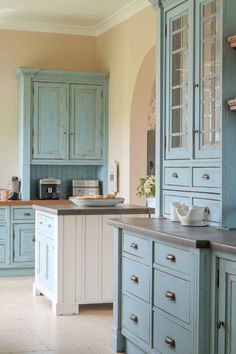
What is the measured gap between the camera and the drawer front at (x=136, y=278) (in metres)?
3.78

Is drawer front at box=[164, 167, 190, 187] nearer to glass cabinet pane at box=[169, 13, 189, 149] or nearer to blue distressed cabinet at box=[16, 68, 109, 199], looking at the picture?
glass cabinet pane at box=[169, 13, 189, 149]

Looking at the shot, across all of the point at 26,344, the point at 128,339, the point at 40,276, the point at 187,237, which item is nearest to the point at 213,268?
the point at 187,237

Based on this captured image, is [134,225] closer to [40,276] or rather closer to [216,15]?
[216,15]

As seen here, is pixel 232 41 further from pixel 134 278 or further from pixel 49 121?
pixel 49 121

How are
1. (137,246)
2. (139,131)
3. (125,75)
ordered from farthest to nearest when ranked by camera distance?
(125,75)
(139,131)
(137,246)

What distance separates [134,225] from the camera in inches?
154

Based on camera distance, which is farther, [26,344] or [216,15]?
[26,344]

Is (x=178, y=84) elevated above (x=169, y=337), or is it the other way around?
(x=178, y=84)

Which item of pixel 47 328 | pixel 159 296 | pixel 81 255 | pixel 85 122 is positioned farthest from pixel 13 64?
pixel 159 296

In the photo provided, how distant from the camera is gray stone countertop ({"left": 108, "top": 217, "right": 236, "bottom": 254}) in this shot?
3.05m

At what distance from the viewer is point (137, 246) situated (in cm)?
393

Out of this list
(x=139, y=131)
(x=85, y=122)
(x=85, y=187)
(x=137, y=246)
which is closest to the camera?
(x=137, y=246)

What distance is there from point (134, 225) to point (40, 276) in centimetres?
225

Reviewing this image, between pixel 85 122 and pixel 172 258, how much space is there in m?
4.30
